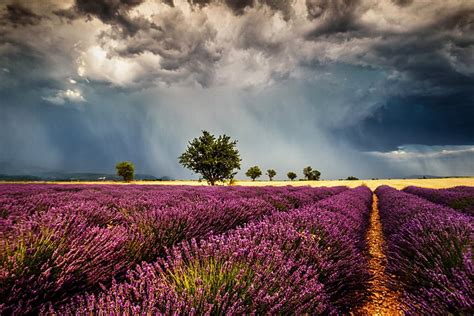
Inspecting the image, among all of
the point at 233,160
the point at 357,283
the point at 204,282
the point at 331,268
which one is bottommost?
the point at 357,283

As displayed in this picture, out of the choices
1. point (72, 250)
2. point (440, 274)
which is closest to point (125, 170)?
point (72, 250)

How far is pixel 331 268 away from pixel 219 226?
1958 millimetres

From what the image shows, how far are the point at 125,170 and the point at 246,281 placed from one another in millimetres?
53757

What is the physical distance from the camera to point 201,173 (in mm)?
24000

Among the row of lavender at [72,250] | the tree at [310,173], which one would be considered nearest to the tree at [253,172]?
the tree at [310,173]

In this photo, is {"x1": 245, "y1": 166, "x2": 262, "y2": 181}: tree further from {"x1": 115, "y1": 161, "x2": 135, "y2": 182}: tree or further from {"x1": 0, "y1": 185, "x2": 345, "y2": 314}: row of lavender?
{"x1": 0, "y1": 185, "x2": 345, "y2": 314}: row of lavender

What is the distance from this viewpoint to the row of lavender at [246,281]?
4.18 ft

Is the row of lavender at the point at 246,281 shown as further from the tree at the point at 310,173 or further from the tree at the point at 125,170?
the tree at the point at 310,173

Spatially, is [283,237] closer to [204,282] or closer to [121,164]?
[204,282]

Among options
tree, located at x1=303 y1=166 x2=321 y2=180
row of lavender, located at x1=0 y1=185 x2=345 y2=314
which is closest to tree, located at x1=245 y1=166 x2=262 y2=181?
tree, located at x1=303 y1=166 x2=321 y2=180

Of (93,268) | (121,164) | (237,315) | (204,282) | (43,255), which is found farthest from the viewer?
(121,164)

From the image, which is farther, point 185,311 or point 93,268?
point 93,268

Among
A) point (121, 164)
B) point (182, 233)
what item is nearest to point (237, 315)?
→ point (182, 233)

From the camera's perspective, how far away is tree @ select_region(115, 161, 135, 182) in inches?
1961
